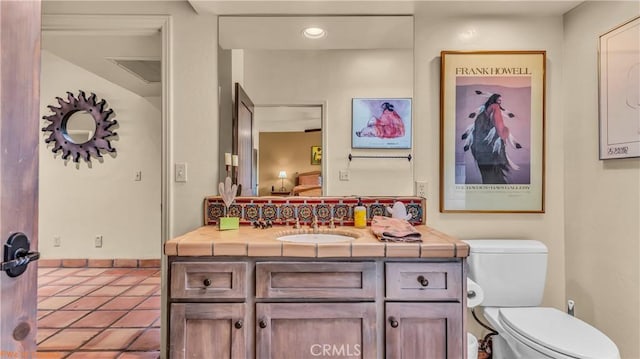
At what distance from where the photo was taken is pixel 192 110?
193 cm

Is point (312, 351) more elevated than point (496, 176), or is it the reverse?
point (496, 176)

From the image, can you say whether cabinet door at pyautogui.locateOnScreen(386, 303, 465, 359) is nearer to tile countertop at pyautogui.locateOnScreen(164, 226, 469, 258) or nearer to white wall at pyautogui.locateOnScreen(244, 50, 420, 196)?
tile countertop at pyautogui.locateOnScreen(164, 226, 469, 258)

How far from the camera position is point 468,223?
196 centimetres

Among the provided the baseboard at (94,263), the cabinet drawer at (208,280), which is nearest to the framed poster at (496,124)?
the cabinet drawer at (208,280)

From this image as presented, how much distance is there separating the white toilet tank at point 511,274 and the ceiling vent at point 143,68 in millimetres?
3136

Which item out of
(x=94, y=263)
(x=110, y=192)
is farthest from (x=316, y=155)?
(x=94, y=263)

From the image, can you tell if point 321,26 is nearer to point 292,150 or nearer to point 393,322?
point 292,150

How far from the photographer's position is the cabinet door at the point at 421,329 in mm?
1309

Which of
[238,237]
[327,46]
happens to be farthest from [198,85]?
[238,237]

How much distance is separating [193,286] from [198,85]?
3.86ft

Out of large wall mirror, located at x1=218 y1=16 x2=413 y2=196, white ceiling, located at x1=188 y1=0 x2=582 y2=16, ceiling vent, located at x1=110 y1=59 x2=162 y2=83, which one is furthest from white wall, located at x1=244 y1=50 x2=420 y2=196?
ceiling vent, located at x1=110 y1=59 x2=162 y2=83

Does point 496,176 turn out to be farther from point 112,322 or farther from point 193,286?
point 112,322

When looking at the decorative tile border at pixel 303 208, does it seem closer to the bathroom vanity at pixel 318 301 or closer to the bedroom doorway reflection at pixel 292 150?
the bedroom doorway reflection at pixel 292 150

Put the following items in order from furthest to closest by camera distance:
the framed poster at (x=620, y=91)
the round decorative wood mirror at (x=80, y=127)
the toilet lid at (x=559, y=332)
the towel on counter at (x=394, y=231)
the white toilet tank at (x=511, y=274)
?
the round decorative wood mirror at (x=80, y=127) → the white toilet tank at (x=511, y=274) → the framed poster at (x=620, y=91) → the towel on counter at (x=394, y=231) → the toilet lid at (x=559, y=332)
